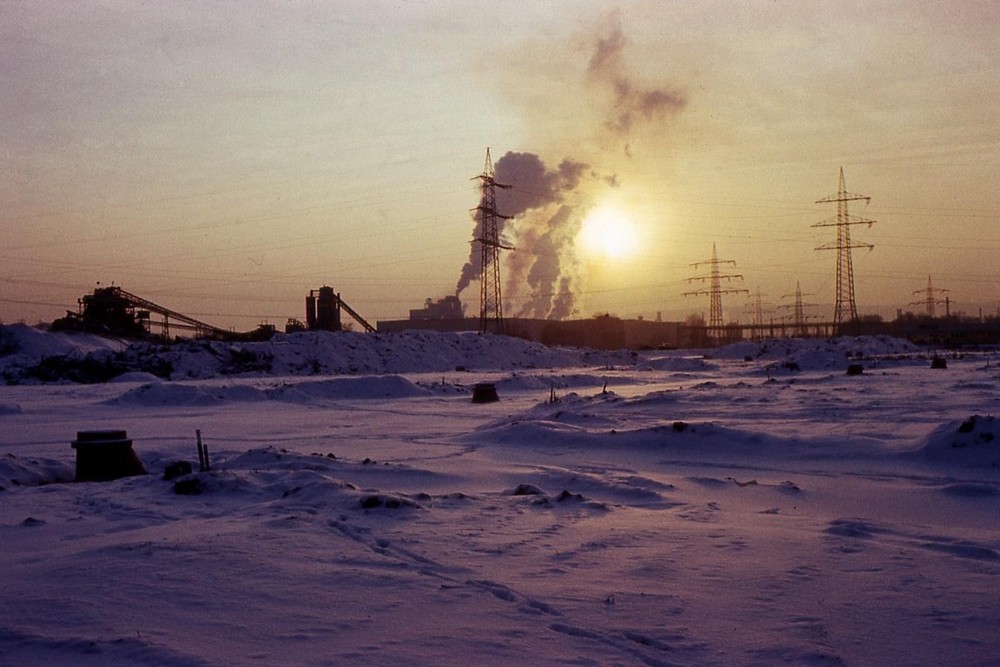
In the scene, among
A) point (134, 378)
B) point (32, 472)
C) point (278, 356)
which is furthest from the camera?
point (278, 356)

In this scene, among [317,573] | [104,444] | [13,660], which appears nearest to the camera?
[13,660]

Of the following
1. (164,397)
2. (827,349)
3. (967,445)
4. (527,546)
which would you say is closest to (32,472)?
(527,546)

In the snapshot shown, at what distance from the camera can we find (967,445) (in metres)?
12.0

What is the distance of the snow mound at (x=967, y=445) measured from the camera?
11.7m

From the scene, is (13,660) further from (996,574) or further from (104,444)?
(104,444)

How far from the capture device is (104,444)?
11.5 metres

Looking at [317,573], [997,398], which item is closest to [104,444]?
[317,573]

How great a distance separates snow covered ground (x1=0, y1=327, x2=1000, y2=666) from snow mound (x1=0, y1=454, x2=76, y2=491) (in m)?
0.05

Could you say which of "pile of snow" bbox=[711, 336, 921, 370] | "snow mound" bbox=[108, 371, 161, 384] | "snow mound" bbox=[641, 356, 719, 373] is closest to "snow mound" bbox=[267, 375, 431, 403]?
"snow mound" bbox=[108, 371, 161, 384]

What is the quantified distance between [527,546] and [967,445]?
779 centimetres

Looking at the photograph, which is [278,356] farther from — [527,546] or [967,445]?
[527,546]

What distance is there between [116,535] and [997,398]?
60.7 ft

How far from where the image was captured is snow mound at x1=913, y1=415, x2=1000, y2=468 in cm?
1171

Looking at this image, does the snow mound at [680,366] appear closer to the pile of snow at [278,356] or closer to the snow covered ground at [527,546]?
the pile of snow at [278,356]
